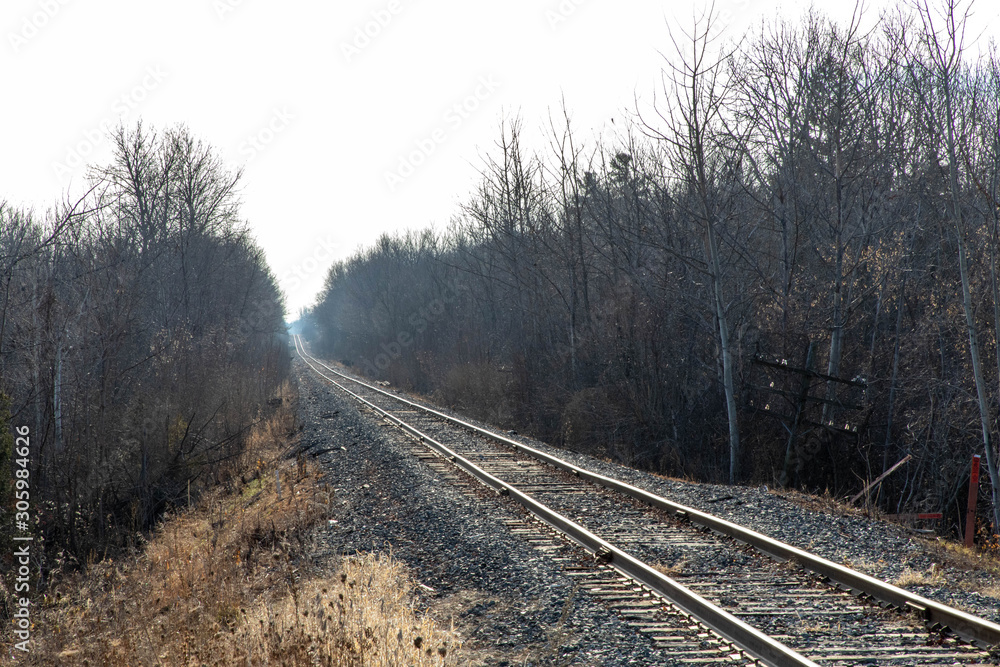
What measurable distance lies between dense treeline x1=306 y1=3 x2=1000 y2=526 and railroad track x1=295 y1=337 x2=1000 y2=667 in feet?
16.4

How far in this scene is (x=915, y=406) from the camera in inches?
532

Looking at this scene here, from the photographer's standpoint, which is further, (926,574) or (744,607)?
(926,574)

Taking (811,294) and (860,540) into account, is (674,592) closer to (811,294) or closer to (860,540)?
(860,540)

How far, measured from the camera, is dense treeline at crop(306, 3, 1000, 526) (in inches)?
477

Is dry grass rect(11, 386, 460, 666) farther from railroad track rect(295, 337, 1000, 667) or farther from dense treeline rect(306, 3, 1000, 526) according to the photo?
dense treeline rect(306, 3, 1000, 526)

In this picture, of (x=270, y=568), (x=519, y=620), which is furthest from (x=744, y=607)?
(x=270, y=568)

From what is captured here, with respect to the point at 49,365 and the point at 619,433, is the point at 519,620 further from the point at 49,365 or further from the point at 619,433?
the point at 619,433

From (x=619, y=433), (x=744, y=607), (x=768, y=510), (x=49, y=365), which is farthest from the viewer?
(x=619, y=433)

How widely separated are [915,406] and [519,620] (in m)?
11.4

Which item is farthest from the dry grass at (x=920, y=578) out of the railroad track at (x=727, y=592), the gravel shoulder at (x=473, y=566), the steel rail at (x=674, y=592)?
the gravel shoulder at (x=473, y=566)

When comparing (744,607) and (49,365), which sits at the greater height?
(49,365)

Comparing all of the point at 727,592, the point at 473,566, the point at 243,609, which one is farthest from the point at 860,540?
the point at 243,609

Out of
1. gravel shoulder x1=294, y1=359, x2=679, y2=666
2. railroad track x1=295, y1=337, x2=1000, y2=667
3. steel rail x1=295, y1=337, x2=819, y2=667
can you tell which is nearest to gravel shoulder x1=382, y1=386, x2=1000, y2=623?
railroad track x1=295, y1=337, x2=1000, y2=667

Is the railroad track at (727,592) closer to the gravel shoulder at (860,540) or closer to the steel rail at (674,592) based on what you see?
the steel rail at (674,592)
